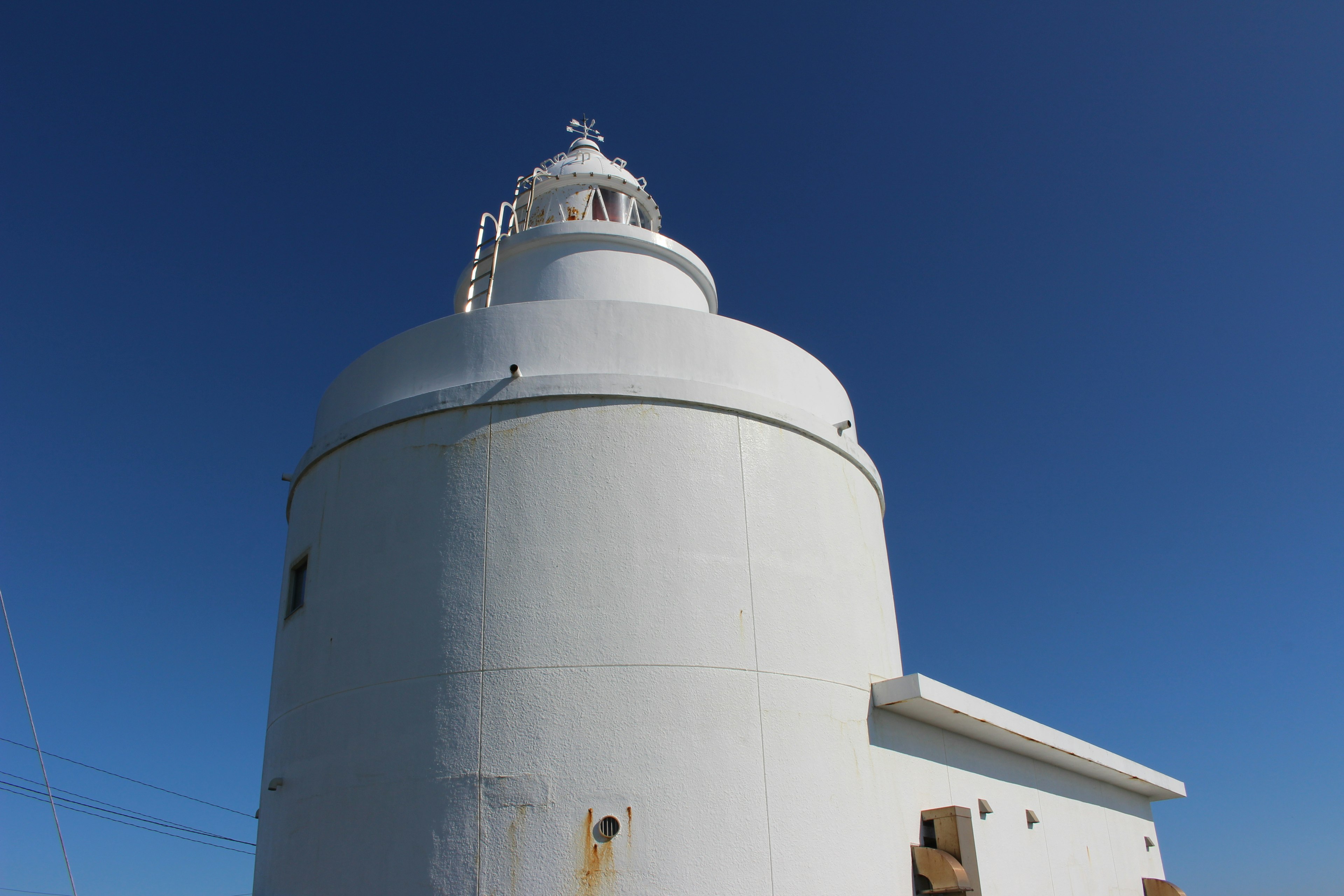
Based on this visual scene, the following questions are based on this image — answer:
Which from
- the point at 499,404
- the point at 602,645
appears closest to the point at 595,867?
the point at 602,645

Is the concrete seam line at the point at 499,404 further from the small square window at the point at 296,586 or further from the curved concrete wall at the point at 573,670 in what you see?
the small square window at the point at 296,586

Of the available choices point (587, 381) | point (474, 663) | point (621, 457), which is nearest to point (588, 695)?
point (474, 663)

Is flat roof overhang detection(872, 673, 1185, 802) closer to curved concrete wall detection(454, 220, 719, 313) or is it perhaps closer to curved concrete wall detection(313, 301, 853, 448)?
curved concrete wall detection(313, 301, 853, 448)

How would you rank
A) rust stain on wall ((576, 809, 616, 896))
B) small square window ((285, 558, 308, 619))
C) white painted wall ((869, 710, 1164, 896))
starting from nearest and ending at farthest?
1. rust stain on wall ((576, 809, 616, 896))
2. white painted wall ((869, 710, 1164, 896))
3. small square window ((285, 558, 308, 619))

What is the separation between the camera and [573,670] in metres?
7.92

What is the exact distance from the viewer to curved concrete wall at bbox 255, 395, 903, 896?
758 centimetres

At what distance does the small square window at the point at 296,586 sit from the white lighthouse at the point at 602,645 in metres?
0.04

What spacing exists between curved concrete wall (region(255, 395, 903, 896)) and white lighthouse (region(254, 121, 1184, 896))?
0.07 ft

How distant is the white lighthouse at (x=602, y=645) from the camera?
7637mm

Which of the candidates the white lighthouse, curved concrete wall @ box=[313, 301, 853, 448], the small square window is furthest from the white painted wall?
the small square window

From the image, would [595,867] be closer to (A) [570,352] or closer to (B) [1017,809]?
(A) [570,352]

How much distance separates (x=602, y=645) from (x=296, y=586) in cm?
376

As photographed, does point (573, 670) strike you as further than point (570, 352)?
No

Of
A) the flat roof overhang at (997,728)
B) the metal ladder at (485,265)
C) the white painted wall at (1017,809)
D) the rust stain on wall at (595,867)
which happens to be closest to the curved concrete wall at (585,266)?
the metal ladder at (485,265)
